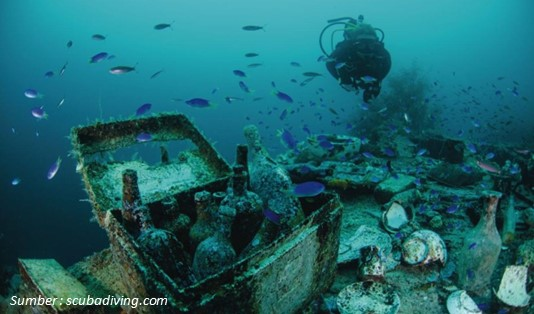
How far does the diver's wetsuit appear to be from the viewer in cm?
831

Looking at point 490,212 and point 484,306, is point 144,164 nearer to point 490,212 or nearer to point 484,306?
point 490,212

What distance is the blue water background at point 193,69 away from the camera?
672 inches

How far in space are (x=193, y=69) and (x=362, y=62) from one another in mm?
97501

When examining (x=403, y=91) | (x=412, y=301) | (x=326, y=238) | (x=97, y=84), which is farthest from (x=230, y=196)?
(x=97, y=84)

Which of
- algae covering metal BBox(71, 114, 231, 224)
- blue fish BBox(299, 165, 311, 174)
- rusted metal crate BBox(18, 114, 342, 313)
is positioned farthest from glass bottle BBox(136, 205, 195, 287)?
blue fish BBox(299, 165, 311, 174)

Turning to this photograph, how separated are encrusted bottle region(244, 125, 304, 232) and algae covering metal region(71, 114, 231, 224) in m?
0.42

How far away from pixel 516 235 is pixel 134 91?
84738 mm

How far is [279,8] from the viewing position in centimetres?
14088

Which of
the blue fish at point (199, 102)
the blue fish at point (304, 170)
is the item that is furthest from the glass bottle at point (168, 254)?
the blue fish at point (304, 170)

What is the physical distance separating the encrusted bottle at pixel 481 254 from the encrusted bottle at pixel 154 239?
125 inches

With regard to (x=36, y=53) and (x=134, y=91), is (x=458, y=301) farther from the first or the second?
(x=36, y=53)

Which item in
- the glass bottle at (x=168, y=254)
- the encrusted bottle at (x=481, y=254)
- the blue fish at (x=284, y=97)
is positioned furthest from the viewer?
the blue fish at (x=284, y=97)

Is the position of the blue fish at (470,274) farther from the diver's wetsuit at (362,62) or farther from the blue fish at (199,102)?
the diver's wetsuit at (362,62)

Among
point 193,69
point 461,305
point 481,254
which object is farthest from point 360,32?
point 193,69
